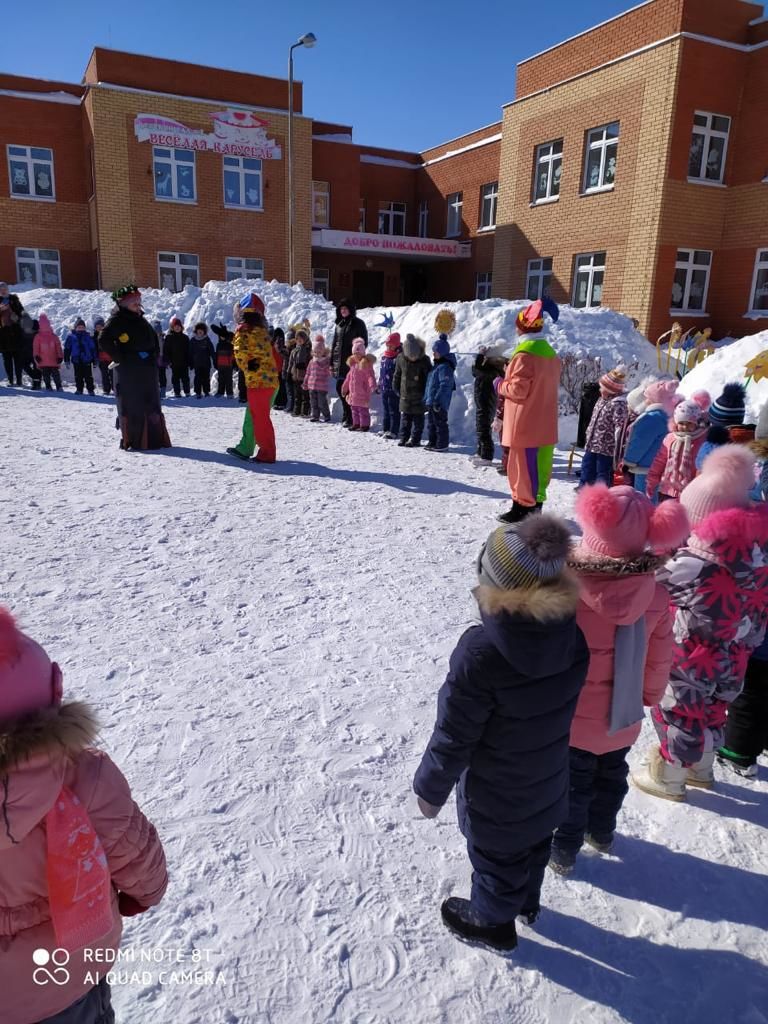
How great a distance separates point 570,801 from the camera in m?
2.13

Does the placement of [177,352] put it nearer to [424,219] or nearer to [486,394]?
[486,394]

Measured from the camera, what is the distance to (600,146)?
17062 millimetres

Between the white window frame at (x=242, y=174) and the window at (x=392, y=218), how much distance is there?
7.57m

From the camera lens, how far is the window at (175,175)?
19.9 metres

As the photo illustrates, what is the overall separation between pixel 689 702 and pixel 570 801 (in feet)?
2.13

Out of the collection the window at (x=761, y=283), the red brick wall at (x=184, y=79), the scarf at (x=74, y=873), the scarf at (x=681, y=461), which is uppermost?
the red brick wall at (x=184, y=79)

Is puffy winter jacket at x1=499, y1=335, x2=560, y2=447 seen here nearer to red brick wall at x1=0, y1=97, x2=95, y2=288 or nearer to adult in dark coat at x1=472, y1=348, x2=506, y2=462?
adult in dark coat at x1=472, y1=348, x2=506, y2=462

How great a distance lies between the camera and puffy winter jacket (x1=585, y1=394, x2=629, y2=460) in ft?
19.8

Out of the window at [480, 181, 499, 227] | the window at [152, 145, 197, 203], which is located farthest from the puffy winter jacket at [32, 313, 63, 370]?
the window at [480, 181, 499, 227]

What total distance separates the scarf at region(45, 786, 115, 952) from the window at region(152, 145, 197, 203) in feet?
73.6

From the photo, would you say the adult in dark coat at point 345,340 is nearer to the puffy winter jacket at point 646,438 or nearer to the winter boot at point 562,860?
the puffy winter jacket at point 646,438

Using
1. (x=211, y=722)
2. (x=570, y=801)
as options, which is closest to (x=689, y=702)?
(x=570, y=801)

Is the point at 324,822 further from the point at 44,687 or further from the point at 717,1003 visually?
the point at 44,687

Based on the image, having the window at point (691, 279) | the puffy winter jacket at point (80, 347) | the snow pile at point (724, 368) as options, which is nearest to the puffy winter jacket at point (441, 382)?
the snow pile at point (724, 368)
